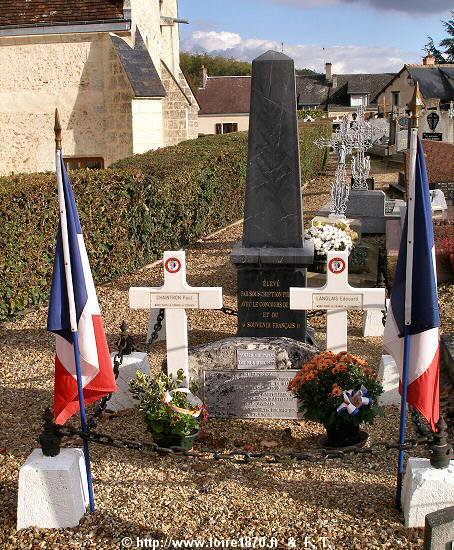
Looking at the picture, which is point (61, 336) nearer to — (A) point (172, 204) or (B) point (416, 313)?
(B) point (416, 313)

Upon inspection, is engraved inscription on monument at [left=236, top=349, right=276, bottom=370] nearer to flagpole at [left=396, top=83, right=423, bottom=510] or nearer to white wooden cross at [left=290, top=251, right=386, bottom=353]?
white wooden cross at [left=290, top=251, right=386, bottom=353]

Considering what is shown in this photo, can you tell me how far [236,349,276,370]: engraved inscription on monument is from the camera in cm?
593

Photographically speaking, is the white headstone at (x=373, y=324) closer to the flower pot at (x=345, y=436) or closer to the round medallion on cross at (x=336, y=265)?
the round medallion on cross at (x=336, y=265)

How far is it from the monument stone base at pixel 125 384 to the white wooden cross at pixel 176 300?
0.39 m

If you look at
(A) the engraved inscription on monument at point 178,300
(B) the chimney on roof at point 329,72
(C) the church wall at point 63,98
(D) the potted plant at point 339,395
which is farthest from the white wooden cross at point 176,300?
(B) the chimney on roof at point 329,72

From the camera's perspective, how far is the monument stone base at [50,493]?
4.23m

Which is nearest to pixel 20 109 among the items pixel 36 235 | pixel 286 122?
pixel 36 235

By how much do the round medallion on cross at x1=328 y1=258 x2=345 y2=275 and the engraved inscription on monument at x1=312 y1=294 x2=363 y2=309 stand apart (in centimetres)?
21

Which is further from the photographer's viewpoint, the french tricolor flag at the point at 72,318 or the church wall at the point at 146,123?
the church wall at the point at 146,123

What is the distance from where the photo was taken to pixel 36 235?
9.16m

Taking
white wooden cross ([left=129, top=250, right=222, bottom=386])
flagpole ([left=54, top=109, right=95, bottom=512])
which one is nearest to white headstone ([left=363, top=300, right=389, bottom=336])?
white wooden cross ([left=129, top=250, right=222, bottom=386])

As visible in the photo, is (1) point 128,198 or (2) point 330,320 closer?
(2) point 330,320

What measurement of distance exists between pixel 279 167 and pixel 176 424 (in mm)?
2896

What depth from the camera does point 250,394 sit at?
233 inches
